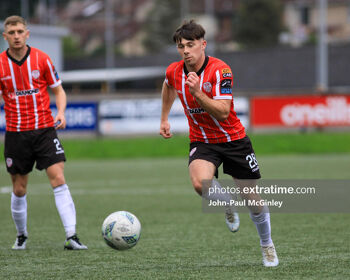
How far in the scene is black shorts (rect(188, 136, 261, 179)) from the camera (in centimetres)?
632

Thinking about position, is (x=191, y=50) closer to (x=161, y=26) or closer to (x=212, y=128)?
(x=212, y=128)

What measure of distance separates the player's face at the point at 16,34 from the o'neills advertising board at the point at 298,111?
15.1 metres

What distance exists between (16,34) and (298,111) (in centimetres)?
1572

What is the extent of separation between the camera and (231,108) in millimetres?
6367

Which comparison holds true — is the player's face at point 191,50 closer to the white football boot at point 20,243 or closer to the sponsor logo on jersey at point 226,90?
the sponsor logo on jersey at point 226,90

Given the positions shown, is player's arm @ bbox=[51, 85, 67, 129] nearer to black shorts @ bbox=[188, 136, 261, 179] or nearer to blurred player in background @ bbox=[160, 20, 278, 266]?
blurred player in background @ bbox=[160, 20, 278, 266]

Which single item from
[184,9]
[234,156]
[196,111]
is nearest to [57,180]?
[196,111]

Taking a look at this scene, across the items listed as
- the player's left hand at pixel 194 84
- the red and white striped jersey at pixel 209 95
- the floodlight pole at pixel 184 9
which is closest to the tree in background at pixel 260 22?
the floodlight pole at pixel 184 9

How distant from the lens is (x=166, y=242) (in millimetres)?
7867

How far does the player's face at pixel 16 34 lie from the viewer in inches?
286

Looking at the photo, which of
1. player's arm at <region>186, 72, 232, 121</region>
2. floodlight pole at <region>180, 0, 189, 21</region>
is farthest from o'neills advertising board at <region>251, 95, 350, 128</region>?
floodlight pole at <region>180, 0, 189, 21</region>

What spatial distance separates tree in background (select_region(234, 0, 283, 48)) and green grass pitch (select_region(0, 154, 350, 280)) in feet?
186

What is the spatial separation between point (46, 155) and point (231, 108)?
84.1 inches

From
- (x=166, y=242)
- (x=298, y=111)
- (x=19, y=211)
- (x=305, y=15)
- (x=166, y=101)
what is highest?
(x=305, y=15)
